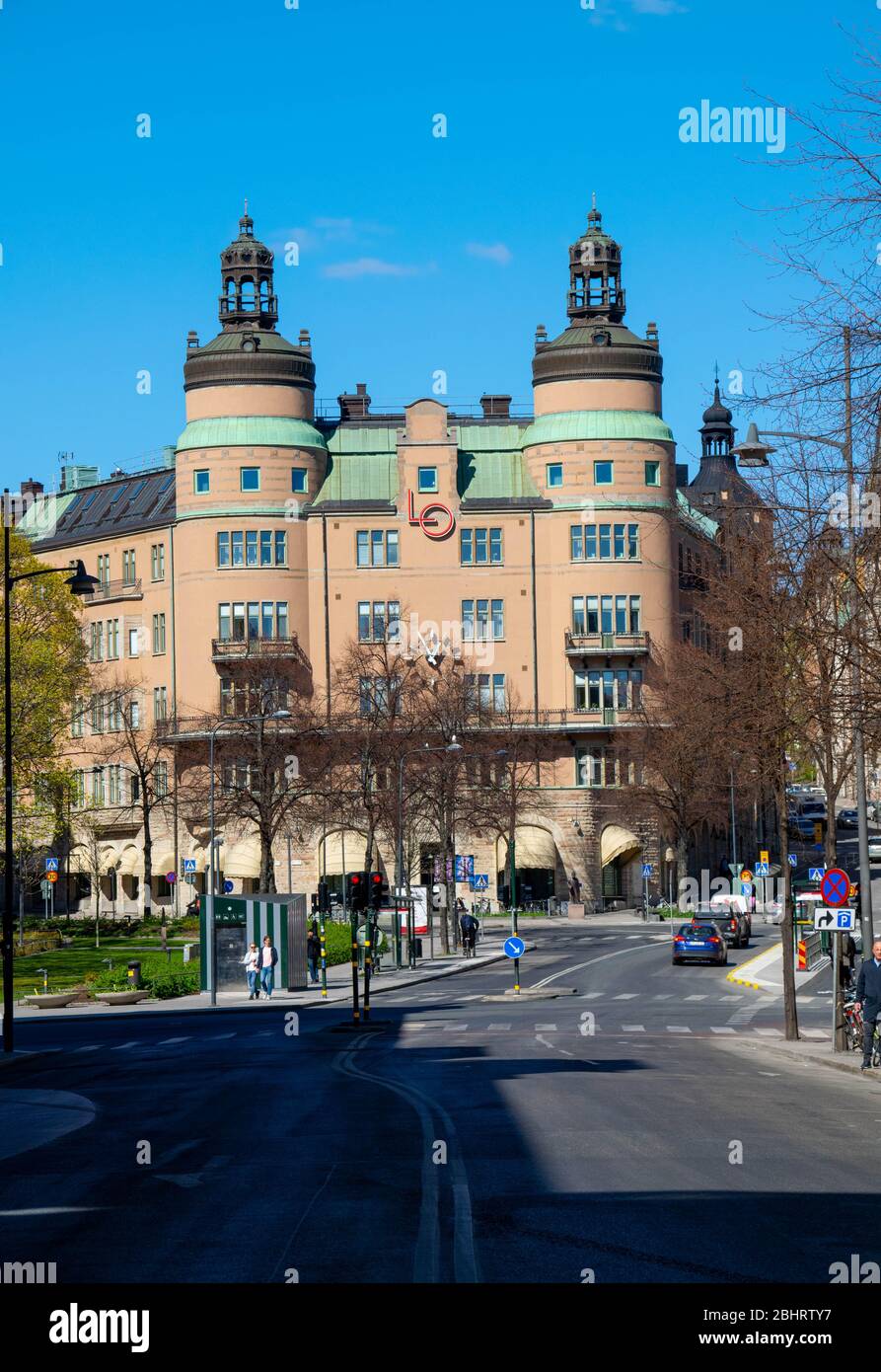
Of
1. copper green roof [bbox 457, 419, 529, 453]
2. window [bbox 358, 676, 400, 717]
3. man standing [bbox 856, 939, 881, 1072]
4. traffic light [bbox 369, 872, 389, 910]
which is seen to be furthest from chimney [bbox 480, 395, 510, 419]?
man standing [bbox 856, 939, 881, 1072]

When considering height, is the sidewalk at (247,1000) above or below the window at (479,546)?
below

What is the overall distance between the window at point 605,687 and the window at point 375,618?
31.6 ft

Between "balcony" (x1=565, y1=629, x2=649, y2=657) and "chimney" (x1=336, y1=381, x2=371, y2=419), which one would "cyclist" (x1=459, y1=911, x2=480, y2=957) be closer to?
"balcony" (x1=565, y1=629, x2=649, y2=657)

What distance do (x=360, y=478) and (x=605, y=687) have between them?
16713mm

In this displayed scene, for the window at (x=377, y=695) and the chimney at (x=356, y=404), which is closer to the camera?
the window at (x=377, y=695)

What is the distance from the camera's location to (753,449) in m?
24.4

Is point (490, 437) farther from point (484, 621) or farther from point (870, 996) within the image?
point (870, 996)

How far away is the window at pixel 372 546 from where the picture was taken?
94.9 meters

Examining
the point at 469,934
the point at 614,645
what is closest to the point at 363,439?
the point at 614,645

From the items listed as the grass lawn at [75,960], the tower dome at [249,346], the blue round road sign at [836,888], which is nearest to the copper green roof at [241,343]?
the tower dome at [249,346]

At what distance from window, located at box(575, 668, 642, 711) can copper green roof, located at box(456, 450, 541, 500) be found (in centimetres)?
956

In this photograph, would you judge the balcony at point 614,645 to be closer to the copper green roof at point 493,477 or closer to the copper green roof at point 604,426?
the copper green roof at point 493,477

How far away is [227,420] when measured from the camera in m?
93.4
